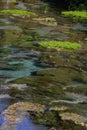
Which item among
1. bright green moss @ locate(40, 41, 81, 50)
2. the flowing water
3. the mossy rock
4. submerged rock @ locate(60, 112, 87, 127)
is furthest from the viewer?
the mossy rock

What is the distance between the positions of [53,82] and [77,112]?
2796mm

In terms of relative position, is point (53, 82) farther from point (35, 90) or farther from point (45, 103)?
point (45, 103)

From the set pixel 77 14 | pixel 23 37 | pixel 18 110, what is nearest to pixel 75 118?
pixel 18 110

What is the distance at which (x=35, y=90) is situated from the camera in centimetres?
1143

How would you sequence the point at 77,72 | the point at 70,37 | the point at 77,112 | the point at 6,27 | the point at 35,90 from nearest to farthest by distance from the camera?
1. the point at 77,112
2. the point at 35,90
3. the point at 77,72
4. the point at 70,37
5. the point at 6,27

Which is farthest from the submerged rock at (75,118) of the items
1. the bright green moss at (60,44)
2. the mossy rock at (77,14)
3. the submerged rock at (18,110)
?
the mossy rock at (77,14)

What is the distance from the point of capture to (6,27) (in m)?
22.1

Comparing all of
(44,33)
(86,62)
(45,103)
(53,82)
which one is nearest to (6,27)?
(44,33)

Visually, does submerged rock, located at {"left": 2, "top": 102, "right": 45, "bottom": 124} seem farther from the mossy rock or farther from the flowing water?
the mossy rock

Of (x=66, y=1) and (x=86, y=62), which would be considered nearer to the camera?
(x=86, y=62)

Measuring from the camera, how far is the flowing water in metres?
12.2

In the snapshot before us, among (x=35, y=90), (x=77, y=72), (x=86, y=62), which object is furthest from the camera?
(x=86, y=62)

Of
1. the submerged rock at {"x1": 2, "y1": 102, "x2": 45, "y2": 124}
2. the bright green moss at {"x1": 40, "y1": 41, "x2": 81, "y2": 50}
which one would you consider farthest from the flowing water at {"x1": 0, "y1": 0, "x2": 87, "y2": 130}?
the bright green moss at {"x1": 40, "y1": 41, "x2": 81, "y2": 50}

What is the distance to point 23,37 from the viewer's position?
64.6ft
